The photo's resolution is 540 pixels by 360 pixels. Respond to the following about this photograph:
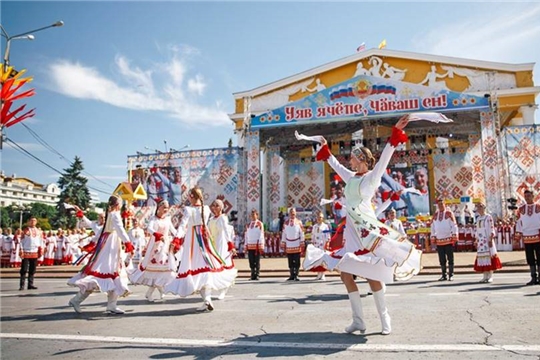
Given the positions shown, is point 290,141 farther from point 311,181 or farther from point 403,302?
point 403,302

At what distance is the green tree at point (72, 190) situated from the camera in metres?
55.7

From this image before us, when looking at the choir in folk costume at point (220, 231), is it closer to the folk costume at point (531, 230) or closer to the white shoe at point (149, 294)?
the white shoe at point (149, 294)

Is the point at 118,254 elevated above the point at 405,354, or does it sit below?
above

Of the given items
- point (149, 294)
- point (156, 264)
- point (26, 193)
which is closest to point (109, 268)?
point (156, 264)

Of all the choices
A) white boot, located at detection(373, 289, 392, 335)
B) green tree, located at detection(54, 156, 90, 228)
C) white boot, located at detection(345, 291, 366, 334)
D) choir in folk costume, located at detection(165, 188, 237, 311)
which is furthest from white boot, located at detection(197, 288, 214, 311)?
green tree, located at detection(54, 156, 90, 228)

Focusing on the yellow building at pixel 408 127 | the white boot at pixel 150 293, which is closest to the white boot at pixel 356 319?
the white boot at pixel 150 293

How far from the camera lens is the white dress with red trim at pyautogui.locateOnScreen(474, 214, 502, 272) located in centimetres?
960

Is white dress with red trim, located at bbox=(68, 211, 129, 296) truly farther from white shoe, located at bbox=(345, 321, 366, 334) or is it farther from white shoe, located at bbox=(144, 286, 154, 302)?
white shoe, located at bbox=(345, 321, 366, 334)

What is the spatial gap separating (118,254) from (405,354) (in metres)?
5.11

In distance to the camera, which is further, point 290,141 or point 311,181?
point 311,181

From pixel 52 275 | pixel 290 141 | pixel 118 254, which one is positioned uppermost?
pixel 290 141

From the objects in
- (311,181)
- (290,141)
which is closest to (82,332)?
(290,141)

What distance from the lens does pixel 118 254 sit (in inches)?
273

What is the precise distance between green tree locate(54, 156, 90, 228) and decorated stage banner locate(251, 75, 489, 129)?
4348 cm
